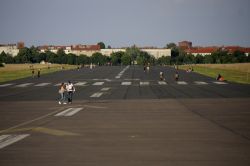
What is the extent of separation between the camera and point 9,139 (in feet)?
60.8

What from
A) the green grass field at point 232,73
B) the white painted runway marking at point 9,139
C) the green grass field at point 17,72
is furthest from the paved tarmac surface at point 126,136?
the green grass field at point 17,72

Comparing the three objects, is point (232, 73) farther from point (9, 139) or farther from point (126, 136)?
point (9, 139)

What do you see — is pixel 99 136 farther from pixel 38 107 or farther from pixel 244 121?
pixel 38 107

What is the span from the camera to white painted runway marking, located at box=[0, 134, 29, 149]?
1753 cm

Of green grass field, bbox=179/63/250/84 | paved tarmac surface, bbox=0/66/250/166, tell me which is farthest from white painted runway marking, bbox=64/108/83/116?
green grass field, bbox=179/63/250/84

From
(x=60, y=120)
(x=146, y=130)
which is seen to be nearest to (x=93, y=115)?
(x=60, y=120)

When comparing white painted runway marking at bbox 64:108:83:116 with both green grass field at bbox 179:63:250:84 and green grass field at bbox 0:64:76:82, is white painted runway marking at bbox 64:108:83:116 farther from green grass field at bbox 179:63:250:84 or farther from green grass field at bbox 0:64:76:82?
green grass field at bbox 0:64:76:82

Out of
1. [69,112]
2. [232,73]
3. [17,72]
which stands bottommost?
[17,72]

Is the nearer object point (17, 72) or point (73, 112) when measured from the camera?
point (73, 112)

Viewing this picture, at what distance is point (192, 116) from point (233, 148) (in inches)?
412

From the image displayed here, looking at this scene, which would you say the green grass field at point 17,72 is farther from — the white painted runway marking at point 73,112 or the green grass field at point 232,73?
the white painted runway marking at point 73,112

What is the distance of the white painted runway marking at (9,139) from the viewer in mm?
17531

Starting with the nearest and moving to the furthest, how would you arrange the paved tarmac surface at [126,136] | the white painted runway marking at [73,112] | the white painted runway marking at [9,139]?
the paved tarmac surface at [126,136]
the white painted runway marking at [9,139]
the white painted runway marking at [73,112]

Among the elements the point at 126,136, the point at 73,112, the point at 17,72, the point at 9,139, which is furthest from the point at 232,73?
Result: the point at 9,139
